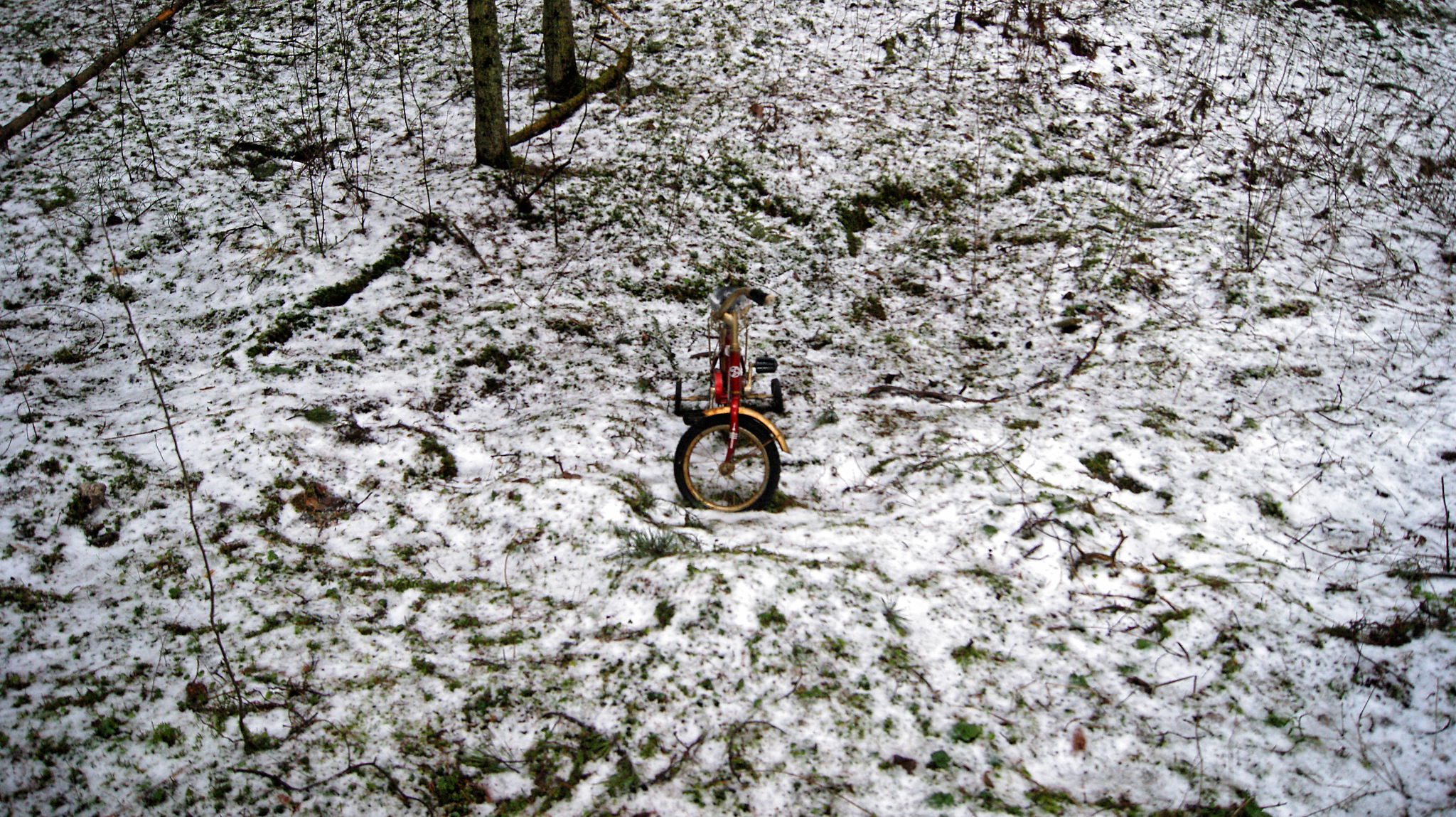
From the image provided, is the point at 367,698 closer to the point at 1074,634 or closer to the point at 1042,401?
the point at 1074,634

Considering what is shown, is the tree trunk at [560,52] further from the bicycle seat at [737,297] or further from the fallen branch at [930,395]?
the fallen branch at [930,395]

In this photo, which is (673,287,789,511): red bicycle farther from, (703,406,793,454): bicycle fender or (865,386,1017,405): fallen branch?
(865,386,1017,405): fallen branch

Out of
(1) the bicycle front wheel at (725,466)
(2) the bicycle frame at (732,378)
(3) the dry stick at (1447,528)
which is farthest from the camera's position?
(1) the bicycle front wheel at (725,466)

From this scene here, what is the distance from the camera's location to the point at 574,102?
8.02 m

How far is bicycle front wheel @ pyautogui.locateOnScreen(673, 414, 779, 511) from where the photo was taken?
4.45 metres

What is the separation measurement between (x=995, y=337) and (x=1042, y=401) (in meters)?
0.99

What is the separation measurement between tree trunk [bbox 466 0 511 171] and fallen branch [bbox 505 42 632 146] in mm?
168

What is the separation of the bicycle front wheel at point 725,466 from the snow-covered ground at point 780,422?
17 cm

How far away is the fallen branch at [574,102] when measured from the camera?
759cm

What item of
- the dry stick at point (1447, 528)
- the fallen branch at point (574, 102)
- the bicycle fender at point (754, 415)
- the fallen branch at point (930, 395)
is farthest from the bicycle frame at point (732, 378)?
the fallen branch at point (574, 102)

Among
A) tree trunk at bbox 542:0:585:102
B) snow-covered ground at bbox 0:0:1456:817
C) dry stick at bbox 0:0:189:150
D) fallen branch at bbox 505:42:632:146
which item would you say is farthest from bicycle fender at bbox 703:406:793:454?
dry stick at bbox 0:0:189:150

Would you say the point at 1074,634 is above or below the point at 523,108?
below

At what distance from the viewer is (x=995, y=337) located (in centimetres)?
616

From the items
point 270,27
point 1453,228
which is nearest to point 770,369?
point 1453,228
